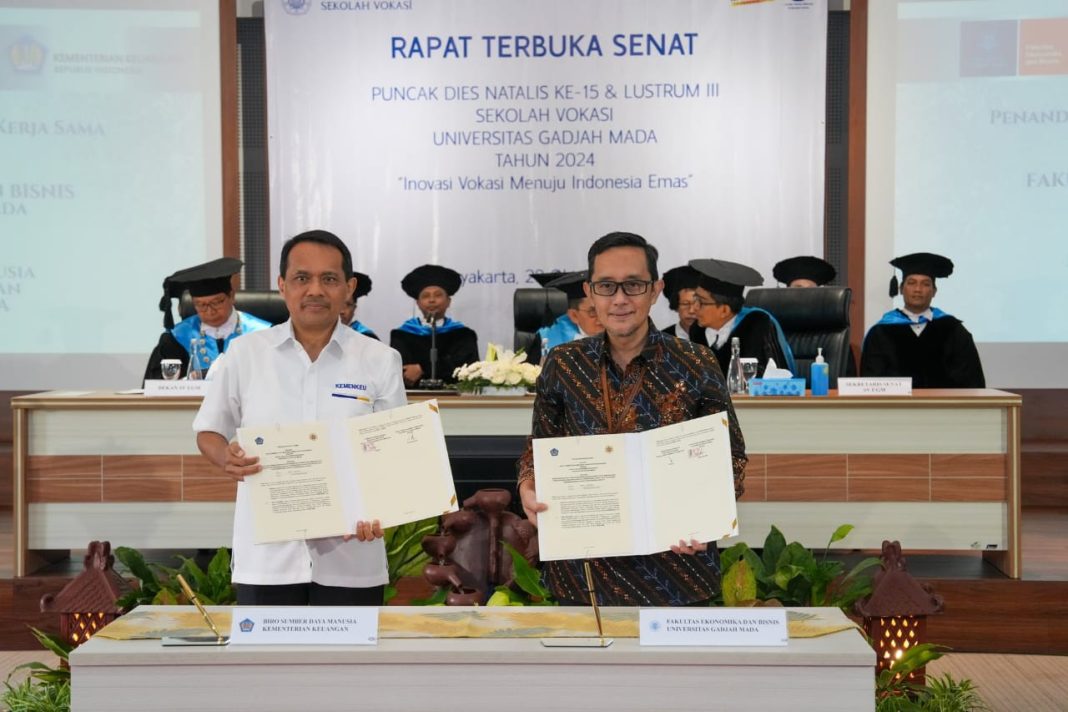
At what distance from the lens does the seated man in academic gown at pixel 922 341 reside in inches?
242

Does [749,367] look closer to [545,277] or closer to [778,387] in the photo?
[778,387]

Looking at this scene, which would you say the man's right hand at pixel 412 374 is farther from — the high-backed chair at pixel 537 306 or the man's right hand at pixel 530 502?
the man's right hand at pixel 530 502

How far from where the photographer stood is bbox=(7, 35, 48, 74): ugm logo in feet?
22.8

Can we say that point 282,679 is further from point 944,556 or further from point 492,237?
point 492,237

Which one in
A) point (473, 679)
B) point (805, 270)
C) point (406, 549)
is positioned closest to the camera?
point (473, 679)

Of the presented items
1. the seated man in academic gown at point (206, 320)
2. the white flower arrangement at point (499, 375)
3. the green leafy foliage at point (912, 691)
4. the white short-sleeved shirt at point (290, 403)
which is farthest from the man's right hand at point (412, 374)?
the white short-sleeved shirt at point (290, 403)

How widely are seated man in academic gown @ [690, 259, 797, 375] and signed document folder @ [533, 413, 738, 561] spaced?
3.20 m

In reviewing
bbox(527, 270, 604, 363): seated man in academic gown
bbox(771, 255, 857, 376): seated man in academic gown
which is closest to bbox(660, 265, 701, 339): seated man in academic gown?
bbox(527, 270, 604, 363): seated man in academic gown

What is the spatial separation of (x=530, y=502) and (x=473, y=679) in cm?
40

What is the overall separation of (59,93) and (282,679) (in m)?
6.20

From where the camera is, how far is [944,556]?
15.9 feet

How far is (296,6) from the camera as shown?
6.88 m

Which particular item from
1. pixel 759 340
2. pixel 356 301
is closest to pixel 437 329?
pixel 356 301

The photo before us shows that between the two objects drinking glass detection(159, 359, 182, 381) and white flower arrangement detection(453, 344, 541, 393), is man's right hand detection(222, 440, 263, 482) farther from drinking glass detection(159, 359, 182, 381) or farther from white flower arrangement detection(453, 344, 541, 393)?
drinking glass detection(159, 359, 182, 381)
